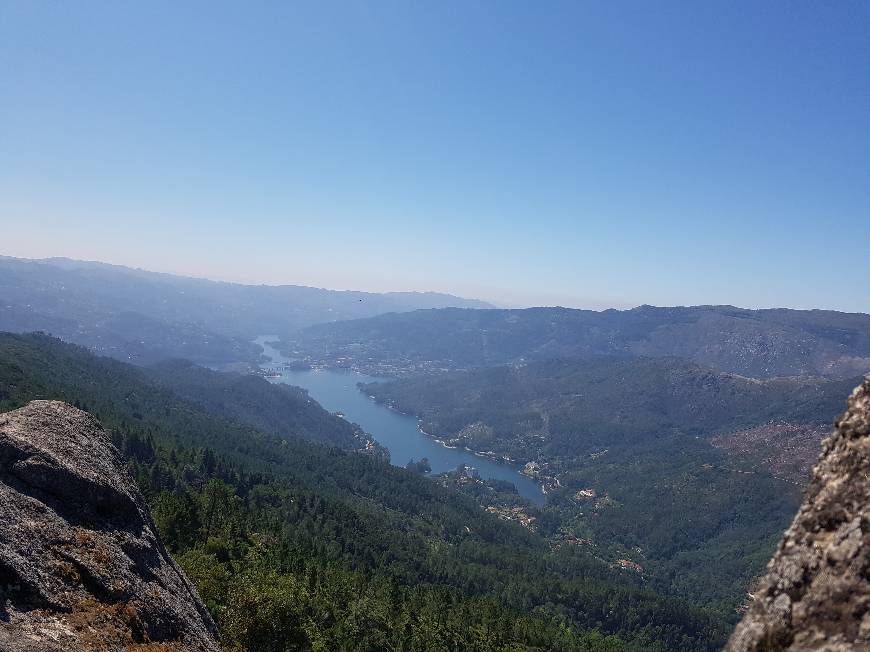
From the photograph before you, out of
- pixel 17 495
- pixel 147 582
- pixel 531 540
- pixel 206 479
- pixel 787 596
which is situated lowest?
pixel 531 540

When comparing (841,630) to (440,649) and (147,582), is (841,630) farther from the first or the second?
(440,649)

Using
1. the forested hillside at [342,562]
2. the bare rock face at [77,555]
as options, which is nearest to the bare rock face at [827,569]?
the bare rock face at [77,555]

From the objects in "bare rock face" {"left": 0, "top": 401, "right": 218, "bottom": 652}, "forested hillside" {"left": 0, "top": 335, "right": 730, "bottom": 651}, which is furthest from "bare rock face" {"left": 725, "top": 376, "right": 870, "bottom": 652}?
"forested hillside" {"left": 0, "top": 335, "right": 730, "bottom": 651}

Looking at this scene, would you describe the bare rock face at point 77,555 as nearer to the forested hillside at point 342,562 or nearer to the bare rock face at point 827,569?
the forested hillside at point 342,562

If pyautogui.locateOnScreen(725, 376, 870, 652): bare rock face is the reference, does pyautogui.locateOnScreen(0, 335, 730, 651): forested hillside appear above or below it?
below

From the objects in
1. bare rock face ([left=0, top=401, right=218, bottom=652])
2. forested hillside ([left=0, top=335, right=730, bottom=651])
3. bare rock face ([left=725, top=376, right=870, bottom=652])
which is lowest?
forested hillside ([left=0, top=335, right=730, bottom=651])

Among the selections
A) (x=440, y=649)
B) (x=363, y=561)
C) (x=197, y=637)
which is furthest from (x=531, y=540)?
(x=197, y=637)

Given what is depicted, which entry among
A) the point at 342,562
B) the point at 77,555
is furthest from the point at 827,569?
the point at 342,562

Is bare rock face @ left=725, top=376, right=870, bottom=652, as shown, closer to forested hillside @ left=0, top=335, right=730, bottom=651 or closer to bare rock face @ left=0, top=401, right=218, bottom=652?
bare rock face @ left=0, top=401, right=218, bottom=652
